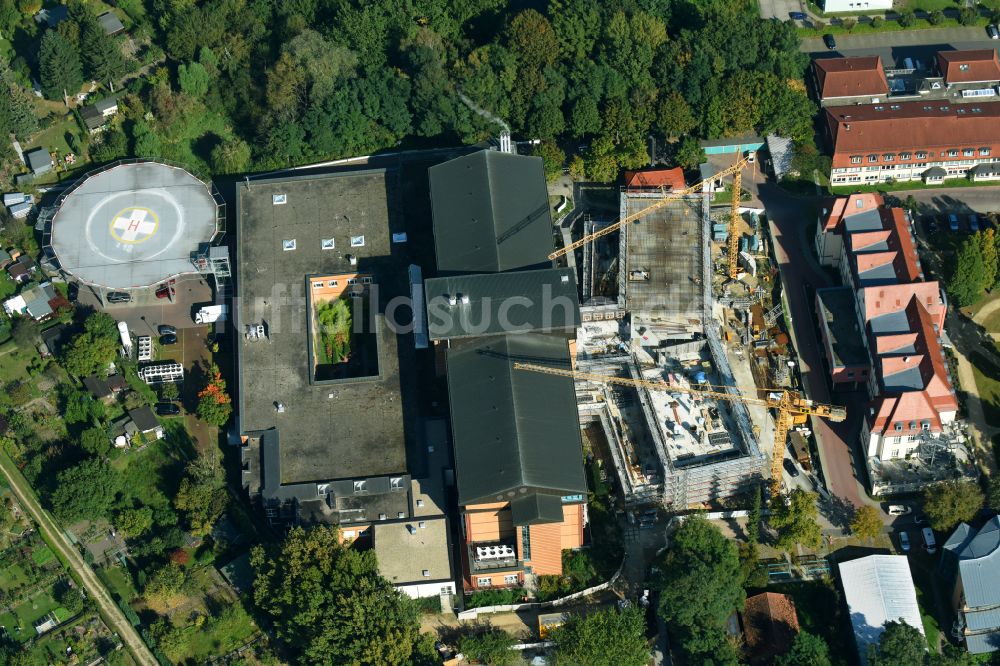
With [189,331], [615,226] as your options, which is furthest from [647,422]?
[189,331]

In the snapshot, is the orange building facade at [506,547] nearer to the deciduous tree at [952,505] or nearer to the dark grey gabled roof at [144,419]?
the deciduous tree at [952,505]

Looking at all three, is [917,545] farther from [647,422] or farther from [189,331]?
[189,331]

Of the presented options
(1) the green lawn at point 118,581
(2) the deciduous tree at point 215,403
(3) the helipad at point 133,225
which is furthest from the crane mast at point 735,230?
(1) the green lawn at point 118,581

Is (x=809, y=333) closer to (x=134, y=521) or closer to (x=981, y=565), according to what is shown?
(x=981, y=565)

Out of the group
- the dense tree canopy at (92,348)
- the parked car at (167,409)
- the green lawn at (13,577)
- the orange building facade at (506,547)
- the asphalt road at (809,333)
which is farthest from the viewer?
the parked car at (167,409)

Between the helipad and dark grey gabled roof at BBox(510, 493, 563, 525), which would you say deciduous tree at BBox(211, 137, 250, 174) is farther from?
dark grey gabled roof at BBox(510, 493, 563, 525)
